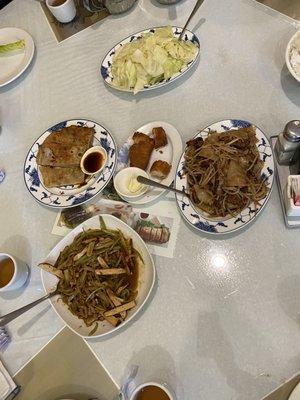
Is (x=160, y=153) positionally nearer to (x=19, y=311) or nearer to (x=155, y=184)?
(x=155, y=184)

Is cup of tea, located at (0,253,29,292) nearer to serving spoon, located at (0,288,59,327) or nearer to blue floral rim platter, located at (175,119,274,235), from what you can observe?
serving spoon, located at (0,288,59,327)

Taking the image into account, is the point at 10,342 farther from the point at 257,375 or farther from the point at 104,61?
the point at 104,61

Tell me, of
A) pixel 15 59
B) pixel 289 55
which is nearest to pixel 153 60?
pixel 289 55

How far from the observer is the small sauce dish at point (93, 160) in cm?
177

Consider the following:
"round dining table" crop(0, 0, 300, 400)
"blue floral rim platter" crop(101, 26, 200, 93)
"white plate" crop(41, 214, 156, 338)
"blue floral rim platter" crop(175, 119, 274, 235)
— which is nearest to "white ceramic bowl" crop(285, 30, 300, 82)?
"round dining table" crop(0, 0, 300, 400)

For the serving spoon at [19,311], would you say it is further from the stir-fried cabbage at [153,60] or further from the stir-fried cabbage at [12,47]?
the stir-fried cabbage at [12,47]

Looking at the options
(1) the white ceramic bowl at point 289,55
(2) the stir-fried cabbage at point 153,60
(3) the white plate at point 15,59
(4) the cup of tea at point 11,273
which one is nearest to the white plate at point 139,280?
(4) the cup of tea at point 11,273

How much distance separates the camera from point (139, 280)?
4.94 feet

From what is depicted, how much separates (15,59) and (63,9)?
429 millimetres

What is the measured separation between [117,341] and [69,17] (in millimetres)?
1940

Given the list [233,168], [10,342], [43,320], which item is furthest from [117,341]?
[233,168]

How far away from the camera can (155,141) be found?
68.8 inches

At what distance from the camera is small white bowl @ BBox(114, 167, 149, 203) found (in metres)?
1.63

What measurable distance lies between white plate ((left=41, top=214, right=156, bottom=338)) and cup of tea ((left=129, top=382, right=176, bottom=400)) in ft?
0.75
